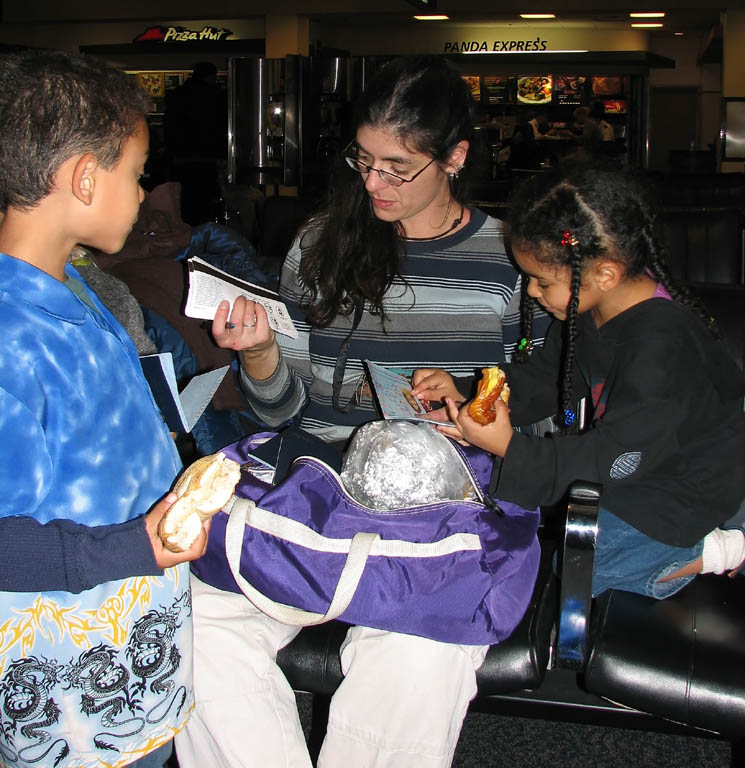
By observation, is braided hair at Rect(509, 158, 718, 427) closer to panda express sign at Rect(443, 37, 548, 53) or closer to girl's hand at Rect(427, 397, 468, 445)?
girl's hand at Rect(427, 397, 468, 445)

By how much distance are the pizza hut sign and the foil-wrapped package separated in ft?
50.7

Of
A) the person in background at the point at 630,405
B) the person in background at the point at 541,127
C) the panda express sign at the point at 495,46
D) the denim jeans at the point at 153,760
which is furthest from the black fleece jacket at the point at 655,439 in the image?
the panda express sign at the point at 495,46

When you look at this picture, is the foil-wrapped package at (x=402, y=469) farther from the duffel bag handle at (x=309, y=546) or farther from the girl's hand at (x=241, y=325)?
the girl's hand at (x=241, y=325)

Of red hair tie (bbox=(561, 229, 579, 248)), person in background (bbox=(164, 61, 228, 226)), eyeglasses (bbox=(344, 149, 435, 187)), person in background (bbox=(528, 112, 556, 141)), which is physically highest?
person in background (bbox=(528, 112, 556, 141))

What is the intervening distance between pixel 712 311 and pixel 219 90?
543 cm

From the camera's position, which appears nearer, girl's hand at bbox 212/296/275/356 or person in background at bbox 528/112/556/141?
girl's hand at bbox 212/296/275/356

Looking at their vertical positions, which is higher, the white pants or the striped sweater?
the striped sweater

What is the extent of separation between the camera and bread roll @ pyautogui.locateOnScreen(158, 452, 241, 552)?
38.9 inches

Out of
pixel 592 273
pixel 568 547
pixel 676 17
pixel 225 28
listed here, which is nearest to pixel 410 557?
pixel 568 547

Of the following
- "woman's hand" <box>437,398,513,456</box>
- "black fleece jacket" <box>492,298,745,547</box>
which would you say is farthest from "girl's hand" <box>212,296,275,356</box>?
"black fleece jacket" <box>492,298,745,547</box>

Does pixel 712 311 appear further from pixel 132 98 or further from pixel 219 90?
pixel 219 90

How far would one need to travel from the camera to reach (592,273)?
1609 millimetres

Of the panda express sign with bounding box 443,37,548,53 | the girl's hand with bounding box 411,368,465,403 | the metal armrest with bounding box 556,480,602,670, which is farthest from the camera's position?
the panda express sign with bounding box 443,37,548,53

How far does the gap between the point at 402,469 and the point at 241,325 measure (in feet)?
1.51
